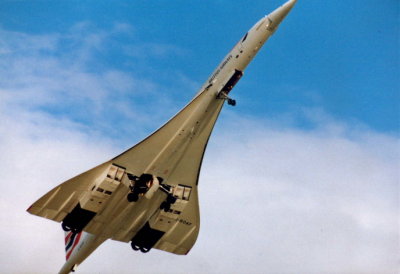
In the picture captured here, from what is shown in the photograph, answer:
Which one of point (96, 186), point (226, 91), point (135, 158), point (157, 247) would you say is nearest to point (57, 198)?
point (96, 186)

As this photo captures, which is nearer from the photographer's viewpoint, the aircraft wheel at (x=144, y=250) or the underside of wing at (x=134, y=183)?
the underside of wing at (x=134, y=183)

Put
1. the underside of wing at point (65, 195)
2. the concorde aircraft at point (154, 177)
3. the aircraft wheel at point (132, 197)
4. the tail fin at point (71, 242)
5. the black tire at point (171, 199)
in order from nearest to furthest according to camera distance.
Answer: the concorde aircraft at point (154, 177) < the aircraft wheel at point (132, 197) < the underside of wing at point (65, 195) < the black tire at point (171, 199) < the tail fin at point (71, 242)

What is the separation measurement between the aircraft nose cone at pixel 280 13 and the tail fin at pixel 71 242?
1374 centimetres

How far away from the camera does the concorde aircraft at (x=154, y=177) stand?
879 inches

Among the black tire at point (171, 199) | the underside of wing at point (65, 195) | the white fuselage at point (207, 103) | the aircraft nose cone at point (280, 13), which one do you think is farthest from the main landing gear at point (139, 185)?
the aircraft nose cone at point (280, 13)

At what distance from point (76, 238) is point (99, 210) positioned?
3730 mm

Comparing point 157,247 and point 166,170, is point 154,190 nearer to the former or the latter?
point 166,170

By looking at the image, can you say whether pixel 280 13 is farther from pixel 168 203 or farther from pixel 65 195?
pixel 65 195

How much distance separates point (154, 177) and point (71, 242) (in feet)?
23.1

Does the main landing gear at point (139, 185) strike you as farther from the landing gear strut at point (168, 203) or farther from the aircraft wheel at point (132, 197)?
the landing gear strut at point (168, 203)

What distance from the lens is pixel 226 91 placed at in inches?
882

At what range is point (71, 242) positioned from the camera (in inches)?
1067

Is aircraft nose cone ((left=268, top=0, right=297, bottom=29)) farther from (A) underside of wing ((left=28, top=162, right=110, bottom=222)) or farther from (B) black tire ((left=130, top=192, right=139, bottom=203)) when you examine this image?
(A) underside of wing ((left=28, top=162, right=110, bottom=222))

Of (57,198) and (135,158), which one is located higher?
(135,158)
